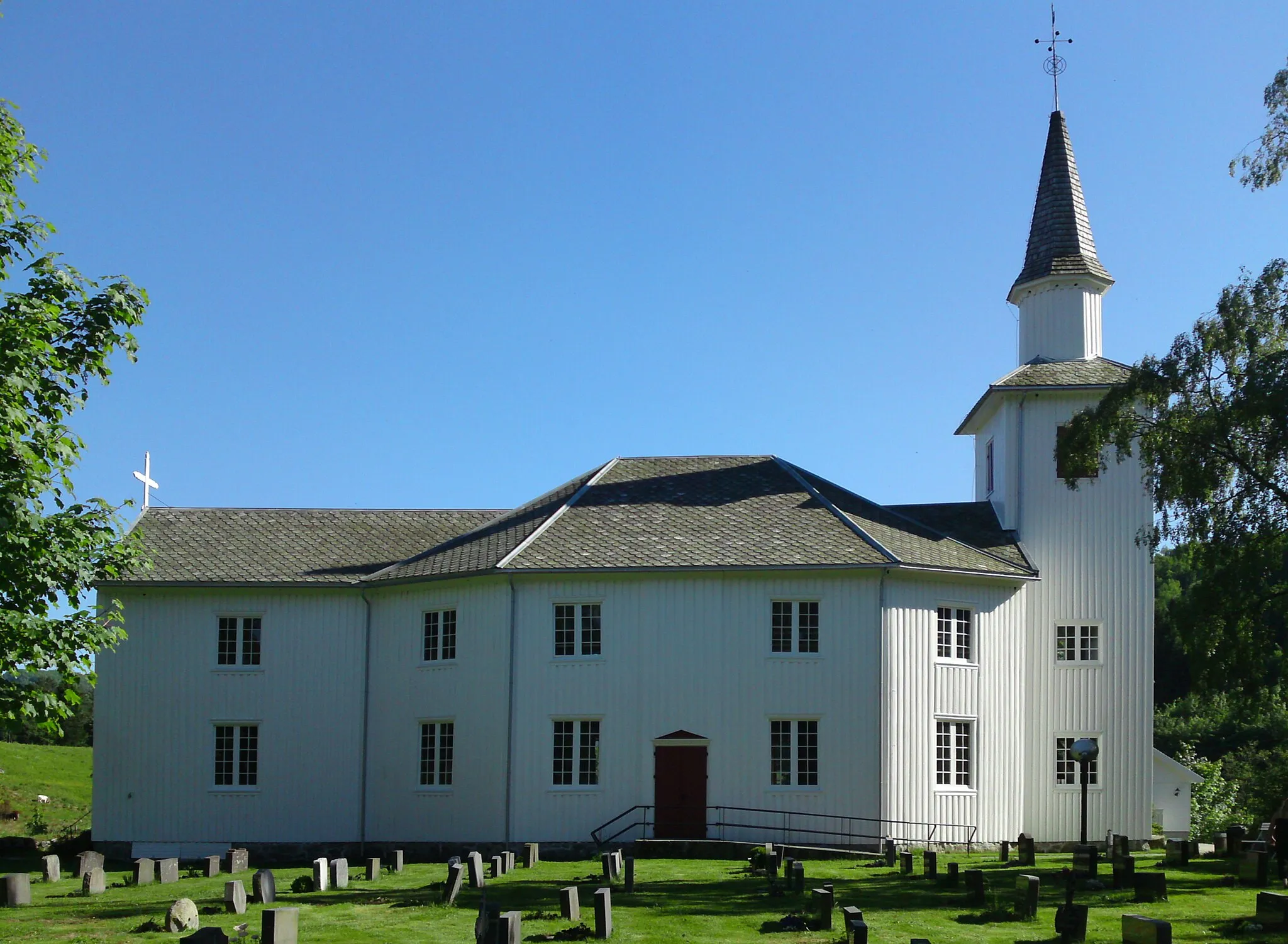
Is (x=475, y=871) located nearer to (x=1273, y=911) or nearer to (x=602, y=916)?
(x=602, y=916)

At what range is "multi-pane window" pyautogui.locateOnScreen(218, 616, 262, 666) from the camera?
36438mm

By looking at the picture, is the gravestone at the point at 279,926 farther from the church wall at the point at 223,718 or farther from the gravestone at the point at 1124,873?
the church wall at the point at 223,718

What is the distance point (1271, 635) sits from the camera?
28453 millimetres

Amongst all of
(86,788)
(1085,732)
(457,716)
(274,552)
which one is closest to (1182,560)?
(1085,732)

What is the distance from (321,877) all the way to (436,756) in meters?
10.7

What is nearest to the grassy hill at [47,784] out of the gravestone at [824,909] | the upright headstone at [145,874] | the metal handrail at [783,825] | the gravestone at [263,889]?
the upright headstone at [145,874]

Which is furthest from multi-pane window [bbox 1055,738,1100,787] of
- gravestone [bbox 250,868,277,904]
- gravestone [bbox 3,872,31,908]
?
gravestone [bbox 3,872,31,908]

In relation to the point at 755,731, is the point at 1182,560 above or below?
above

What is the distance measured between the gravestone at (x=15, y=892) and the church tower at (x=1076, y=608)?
23.0 m

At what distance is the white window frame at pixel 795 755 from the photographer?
32406 mm

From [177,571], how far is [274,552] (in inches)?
100

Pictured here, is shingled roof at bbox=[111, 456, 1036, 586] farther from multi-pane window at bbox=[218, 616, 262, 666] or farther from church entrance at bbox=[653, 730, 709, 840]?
church entrance at bbox=[653, 730, 709, 840]

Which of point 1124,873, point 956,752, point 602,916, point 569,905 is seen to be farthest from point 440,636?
point 1124,873

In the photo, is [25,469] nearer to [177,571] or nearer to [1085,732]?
[177,571]
